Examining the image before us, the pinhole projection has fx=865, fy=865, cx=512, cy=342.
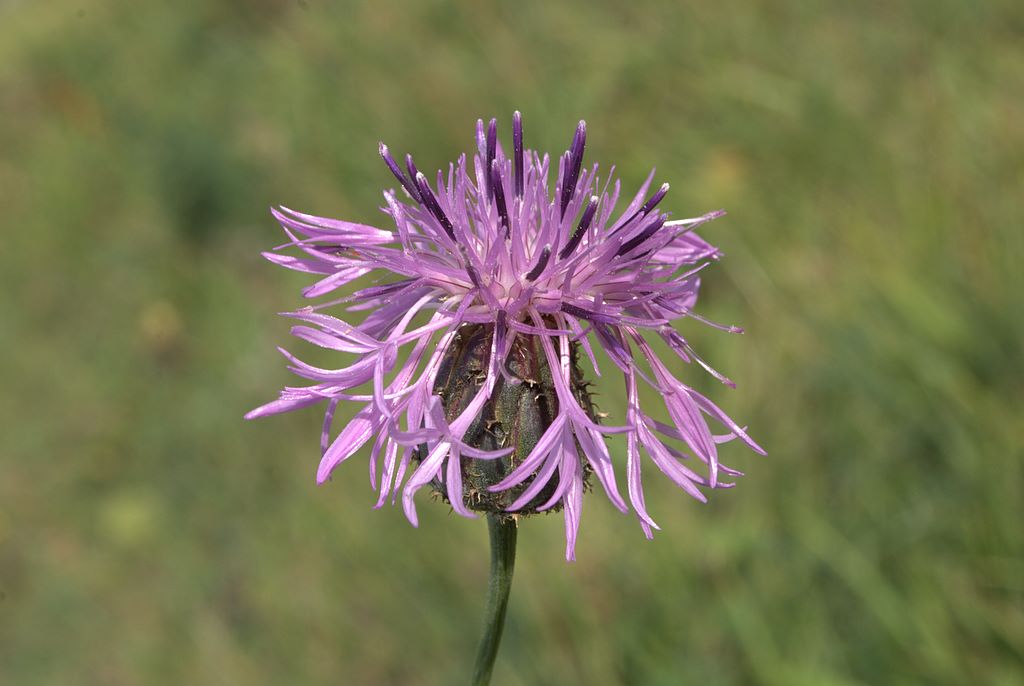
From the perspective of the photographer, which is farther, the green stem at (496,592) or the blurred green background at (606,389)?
the blurred green background at (606,389)

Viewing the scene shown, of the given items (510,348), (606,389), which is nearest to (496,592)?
(510,348)

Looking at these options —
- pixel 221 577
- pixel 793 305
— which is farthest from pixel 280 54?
pixel 793 305

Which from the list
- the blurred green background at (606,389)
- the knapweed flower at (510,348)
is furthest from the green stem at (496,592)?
the blurred green background at (606,389)

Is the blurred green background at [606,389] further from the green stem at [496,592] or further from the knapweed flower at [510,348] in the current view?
the knapweed flower at [510,348]

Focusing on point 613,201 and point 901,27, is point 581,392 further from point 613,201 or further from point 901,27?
point 901,27

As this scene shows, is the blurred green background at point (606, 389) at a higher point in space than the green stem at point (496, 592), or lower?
higher

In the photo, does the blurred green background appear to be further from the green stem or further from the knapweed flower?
the knapweed flower

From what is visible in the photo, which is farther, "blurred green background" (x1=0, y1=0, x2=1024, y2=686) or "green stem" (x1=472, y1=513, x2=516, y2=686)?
"blurred green background" (x1=0, y1=0, x2=1024, y2=686)

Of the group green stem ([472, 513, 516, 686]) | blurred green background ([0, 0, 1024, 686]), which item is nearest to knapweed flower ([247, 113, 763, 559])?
green stem ([472, 513, 516, 686])
